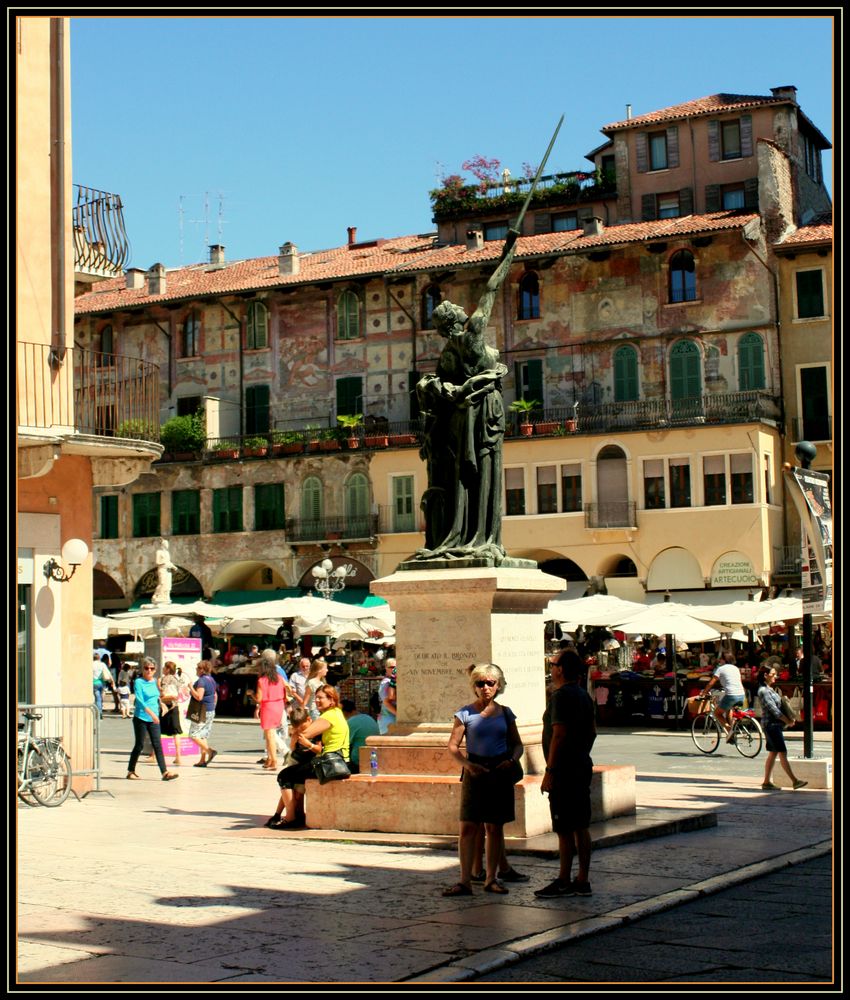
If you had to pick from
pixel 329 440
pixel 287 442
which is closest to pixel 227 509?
pixel 287 442

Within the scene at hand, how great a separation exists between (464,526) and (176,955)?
560 cm

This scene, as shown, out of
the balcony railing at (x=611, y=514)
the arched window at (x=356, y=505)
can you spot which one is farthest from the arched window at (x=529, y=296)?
the arched window at (x=356, y=505)

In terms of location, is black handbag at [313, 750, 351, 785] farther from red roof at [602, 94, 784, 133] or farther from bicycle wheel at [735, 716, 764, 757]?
red roof at [602, 94, 784, 133]

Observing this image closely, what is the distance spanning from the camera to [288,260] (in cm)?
5675

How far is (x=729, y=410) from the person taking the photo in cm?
4750

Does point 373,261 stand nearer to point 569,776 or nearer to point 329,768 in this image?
point 329,768

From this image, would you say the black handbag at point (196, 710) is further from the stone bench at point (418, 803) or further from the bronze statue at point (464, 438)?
the bronze statue at point (464, 438)

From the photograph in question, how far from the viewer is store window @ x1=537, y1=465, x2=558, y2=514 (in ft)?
162

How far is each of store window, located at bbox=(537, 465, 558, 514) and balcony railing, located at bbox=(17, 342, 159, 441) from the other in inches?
1203

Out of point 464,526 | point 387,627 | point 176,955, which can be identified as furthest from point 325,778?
point 387,627

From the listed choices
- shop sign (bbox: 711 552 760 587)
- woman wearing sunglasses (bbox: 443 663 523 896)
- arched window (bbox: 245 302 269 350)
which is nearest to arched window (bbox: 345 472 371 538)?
arched window (bbox: 245 302 269 350)

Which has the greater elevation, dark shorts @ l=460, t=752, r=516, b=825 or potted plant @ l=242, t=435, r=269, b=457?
potted plant @ l=242, t=435, r=269, b=457

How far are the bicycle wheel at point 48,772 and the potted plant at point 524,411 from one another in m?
35.2

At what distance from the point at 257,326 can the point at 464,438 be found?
44.7 m
